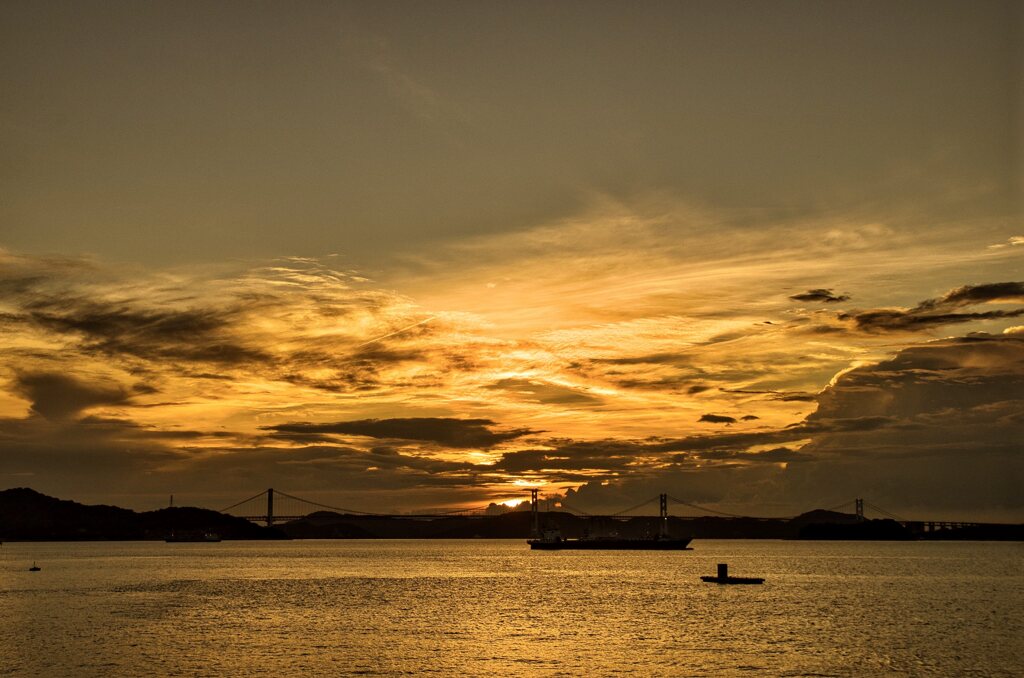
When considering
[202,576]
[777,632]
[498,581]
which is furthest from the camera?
[202,576]

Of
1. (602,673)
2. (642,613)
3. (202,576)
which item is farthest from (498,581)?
(602,673)

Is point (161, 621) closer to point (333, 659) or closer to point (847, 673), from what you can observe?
point (333, 659)

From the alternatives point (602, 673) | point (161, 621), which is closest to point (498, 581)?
point (161, 621)

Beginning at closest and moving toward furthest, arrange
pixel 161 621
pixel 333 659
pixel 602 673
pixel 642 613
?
pixel 602 673 < pixel 333 659 < pixel 161 621 < pixel 642 613

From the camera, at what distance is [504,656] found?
6047cm

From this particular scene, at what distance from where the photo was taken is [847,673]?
182 ft

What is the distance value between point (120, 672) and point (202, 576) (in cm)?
10820

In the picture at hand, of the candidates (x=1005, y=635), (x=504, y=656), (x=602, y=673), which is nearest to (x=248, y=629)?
(x=504, y=656)

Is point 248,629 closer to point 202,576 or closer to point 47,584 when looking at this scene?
point 47,584

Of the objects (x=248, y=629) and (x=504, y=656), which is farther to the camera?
(x=248, y=629)

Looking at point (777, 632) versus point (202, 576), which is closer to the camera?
point (777, 632)

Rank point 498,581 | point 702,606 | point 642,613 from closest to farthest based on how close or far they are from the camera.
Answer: point 642,613 < point 702,606 < point 498,581

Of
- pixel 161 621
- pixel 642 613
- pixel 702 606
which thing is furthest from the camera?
pixel 702 606

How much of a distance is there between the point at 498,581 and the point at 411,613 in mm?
56233
